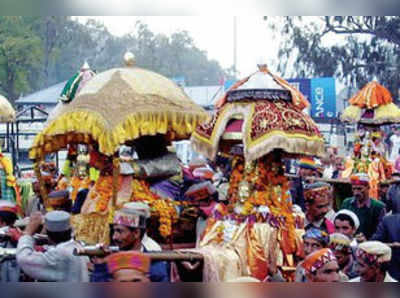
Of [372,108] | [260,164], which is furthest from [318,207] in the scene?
[372,108]

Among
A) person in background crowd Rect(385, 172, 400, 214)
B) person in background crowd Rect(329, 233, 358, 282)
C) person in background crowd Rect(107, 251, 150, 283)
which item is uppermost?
person in background crowd Rect(107, 251, 150, 283)

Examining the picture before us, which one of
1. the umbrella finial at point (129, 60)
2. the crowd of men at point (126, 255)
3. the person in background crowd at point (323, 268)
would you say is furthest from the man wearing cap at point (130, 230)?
the umbrella finial at point (129, 60)

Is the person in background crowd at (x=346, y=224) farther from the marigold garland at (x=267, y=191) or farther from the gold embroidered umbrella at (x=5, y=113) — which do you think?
the gold embroidered umbrella at (x=5, y=113)

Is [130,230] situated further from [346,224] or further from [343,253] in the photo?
[346,224]

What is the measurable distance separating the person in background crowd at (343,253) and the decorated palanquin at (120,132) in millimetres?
1483

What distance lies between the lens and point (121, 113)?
6156 millimetres

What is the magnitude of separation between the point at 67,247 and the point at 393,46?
40.2 ft

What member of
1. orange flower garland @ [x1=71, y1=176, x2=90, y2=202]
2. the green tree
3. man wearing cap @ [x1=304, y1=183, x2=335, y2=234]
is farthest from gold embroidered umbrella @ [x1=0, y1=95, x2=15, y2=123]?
man wearing cap @ [x1=304, y1=183, x2=335, y2=234]

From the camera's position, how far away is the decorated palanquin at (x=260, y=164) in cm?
598

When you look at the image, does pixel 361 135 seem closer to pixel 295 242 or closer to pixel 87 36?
pixel 295 242

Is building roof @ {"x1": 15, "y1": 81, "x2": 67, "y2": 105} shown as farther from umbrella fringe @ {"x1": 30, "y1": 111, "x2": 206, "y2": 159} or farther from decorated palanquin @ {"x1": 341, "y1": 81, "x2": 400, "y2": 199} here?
umbrella fringe @ {"x1": 30, "y1": 111, "x2": 206, "y2": 159}

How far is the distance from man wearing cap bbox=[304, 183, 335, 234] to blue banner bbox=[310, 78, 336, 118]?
719 centimetres

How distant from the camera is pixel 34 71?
1505 cm

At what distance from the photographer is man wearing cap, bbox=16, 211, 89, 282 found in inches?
→ 185
